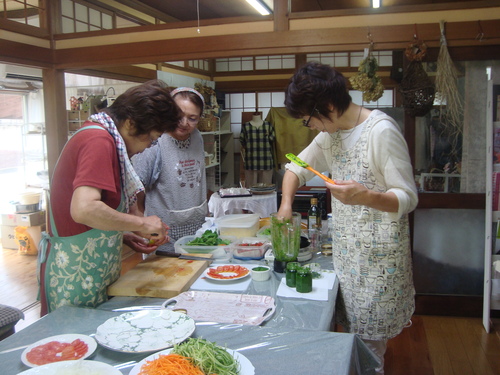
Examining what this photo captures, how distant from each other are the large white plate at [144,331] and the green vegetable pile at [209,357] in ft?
0.31

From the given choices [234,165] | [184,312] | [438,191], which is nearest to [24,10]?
[184,312]

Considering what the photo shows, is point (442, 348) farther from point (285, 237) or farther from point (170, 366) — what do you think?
point (170, 366)

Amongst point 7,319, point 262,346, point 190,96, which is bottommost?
point 7,319

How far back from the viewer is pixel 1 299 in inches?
151

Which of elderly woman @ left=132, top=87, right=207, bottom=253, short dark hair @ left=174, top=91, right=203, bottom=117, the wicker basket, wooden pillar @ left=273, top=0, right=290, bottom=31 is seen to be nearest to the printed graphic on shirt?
elderly woman @ left=132, top=87, right=207, bottom=253

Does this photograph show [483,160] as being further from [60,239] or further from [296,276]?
[60,239]

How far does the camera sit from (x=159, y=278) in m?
1.59

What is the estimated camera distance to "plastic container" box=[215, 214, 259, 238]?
2223mm

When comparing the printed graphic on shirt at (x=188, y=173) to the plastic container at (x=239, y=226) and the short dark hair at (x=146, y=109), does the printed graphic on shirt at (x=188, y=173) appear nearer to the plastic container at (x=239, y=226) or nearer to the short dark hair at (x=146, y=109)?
the plastic container at (x=239, y=226)

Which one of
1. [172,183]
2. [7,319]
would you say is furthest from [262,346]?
[7,319]

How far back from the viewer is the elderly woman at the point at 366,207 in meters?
1.47

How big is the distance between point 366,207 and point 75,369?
1.04 m

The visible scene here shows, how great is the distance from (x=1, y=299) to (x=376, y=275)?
3.56m

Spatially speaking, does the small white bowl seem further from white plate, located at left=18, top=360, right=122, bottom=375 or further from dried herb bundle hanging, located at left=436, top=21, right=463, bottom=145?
dried herb bundle hanging, located at left=436, top=21, right=463, bottom=145
